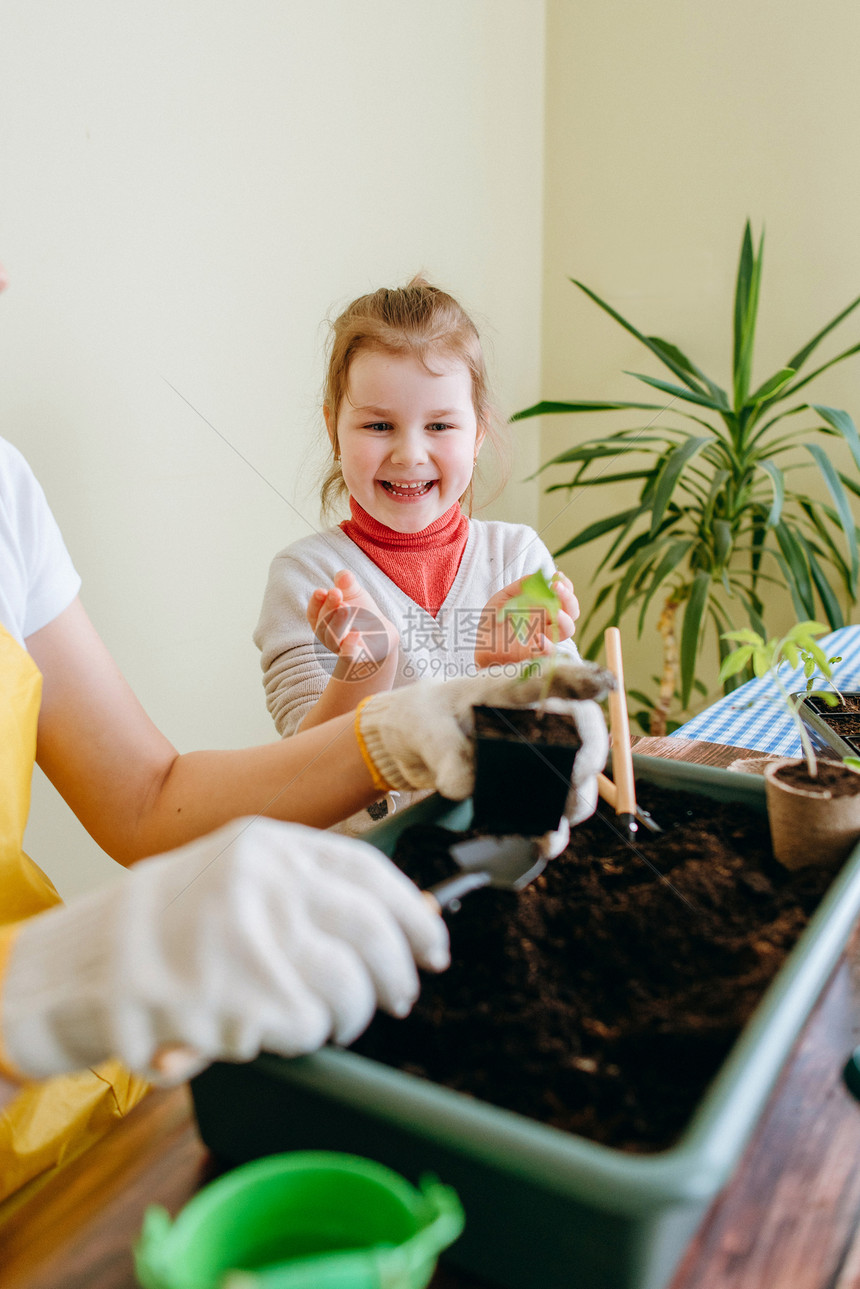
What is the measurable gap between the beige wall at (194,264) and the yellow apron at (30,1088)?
638 millimetres

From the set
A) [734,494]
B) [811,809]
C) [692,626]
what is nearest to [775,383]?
[734,494]

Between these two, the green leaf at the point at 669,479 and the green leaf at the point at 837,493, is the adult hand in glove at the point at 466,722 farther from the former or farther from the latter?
the green leaf at the point at 837,493

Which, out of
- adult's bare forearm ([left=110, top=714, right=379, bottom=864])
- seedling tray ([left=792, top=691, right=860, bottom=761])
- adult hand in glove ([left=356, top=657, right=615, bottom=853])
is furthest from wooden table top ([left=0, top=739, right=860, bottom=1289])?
seedling tray ([left=792, top=691, right=860, bottom=761])

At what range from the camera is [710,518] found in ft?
6.84

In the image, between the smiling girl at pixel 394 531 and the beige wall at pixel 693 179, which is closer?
the smiling girl at pixel 394 531

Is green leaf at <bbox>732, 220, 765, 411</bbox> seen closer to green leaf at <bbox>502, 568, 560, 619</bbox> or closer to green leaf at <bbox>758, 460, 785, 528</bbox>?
green leaf at <bbox>758, 460, 785, 528</bbox>

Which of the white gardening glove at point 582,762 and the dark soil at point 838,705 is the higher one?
the white gardening glove at point 582,762

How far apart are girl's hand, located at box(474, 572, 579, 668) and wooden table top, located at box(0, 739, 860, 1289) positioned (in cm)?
41

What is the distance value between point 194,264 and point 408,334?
542 millimetres

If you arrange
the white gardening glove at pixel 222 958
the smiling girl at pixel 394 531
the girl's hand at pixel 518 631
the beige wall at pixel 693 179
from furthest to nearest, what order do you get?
1. the beige wall at pixel 693 179
2. the smiling girl at pixel 394 531
3. the girl's hand at pixel 518 631
4. the white gardening glove at pixel 222 958

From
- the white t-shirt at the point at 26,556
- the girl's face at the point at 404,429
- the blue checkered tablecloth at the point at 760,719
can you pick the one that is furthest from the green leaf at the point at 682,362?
the white t-shirt at the point at 26,556

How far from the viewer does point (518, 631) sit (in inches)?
31.5

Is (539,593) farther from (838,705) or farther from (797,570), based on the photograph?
(797,570)

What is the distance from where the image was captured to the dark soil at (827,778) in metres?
0.65
